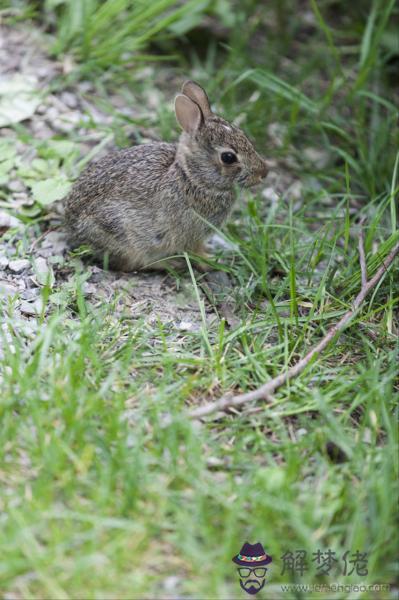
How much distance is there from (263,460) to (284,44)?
5.13m

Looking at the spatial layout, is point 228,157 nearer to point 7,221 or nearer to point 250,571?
point 7,221

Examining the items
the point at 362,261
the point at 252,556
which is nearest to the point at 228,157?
the point at 362,261

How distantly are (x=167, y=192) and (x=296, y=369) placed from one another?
173 cm

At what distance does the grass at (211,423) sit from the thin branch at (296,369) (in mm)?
72

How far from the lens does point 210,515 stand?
3.31m

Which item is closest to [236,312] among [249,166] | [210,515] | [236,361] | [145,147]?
[236,361]

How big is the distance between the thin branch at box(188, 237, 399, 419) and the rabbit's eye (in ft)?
3.76

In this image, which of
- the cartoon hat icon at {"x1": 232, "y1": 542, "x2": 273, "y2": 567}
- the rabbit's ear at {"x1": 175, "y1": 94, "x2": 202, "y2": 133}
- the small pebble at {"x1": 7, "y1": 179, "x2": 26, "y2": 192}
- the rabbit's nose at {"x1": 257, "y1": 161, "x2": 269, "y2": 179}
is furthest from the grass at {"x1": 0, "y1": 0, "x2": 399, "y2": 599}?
the rabbit's ear at {"x1": 175, "y1": 94, "x2": 202, "y2": 133}

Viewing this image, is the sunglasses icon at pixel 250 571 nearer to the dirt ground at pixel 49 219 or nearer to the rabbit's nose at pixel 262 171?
the dirt ground at pixel 49 219

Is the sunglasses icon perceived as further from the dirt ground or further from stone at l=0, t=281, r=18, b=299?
stone at l=0, t=281, r=18, b=299

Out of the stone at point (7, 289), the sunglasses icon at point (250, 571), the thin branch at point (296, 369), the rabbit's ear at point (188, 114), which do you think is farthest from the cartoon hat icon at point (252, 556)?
the rabbit's ear at point (188, 114)

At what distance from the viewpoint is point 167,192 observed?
5.14m

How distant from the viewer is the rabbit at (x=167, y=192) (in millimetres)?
5109

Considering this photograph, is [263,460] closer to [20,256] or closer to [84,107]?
[20,256]
